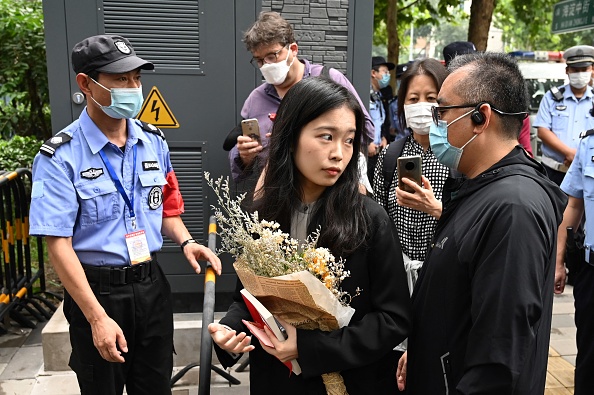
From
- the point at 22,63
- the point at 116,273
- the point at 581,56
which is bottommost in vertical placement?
the point at 116,273

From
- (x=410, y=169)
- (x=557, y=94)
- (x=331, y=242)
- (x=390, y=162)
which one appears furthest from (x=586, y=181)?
(x=557, y=94)

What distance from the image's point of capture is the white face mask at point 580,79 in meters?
6.00

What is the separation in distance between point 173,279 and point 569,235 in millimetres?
2847

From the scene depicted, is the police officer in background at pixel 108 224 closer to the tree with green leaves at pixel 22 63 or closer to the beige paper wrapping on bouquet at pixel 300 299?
the beige paper wrapping on bouquet at pixel 300 299

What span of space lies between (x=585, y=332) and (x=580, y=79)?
3.90m

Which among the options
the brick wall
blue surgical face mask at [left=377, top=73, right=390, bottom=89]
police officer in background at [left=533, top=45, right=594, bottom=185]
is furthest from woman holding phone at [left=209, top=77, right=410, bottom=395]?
blue surgical face mask at [left=377, top=73, right=390, bottom=89]

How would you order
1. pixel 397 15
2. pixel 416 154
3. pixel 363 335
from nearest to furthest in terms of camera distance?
pixel 363 335 < pixel 416 154 < pixel 397 15

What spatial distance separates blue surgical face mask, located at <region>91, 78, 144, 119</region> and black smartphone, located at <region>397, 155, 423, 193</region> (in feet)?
4.16

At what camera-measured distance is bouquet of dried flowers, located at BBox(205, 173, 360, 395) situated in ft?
5.25

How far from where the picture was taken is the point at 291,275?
1562mm

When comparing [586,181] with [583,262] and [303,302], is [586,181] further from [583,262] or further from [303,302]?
[303,302]

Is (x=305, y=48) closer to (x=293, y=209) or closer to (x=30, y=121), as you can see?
(x=293, y=209)

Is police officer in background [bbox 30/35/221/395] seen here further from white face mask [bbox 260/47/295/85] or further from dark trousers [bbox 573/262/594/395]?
dark trousers [bbox 573/262/594/395]

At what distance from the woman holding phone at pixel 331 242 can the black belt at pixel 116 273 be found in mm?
773
